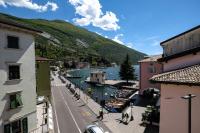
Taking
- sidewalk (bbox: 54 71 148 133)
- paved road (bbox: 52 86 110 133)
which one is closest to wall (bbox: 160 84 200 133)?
sidewalk (bbox: 54 71 148 133)

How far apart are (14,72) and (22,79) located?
4.77ft

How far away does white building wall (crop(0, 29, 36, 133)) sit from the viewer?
73.9 ft

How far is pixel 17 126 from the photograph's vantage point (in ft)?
82.5

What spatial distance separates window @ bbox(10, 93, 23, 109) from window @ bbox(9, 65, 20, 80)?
204cm

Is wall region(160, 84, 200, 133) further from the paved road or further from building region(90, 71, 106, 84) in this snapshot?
building region(90, 71, 106, 84)

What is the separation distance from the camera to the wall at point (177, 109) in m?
15.2

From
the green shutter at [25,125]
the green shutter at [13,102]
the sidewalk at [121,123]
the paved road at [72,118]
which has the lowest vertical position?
the paved road at [72,118]

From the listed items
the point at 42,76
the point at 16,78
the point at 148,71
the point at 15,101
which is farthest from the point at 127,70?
the point at 15,101

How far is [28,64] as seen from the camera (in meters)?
26.1

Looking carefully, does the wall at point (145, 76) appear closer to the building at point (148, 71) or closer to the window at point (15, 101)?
the building at point (148, 71)

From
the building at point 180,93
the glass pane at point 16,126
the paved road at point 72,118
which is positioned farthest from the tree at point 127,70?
the building at point 180,93

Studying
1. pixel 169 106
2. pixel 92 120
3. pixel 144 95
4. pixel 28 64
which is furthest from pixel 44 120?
pixel 144 95

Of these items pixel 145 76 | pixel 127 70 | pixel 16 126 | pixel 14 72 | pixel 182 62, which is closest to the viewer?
pixel 182 62

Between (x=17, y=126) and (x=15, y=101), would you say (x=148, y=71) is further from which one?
(x=15, y=101)
